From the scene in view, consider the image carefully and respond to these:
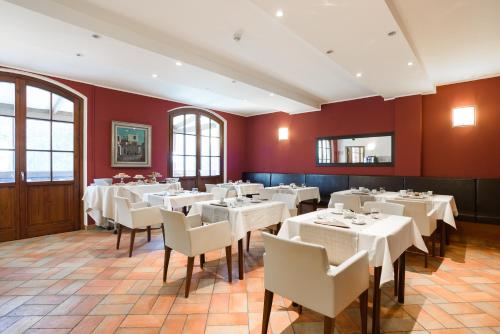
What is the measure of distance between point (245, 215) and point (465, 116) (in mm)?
4470

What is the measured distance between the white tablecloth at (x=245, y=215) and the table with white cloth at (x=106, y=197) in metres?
2.09

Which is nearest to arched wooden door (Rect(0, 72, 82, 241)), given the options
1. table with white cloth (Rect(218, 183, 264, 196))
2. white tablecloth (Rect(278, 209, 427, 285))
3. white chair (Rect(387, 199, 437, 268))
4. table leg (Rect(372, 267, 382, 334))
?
table with white cloth (Rect(218, 183, 264, 196))

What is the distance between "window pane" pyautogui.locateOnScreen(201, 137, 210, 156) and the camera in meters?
7.12

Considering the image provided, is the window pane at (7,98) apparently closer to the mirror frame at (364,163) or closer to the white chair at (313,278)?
the white chair at (313,278)

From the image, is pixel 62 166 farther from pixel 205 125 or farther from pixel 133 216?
pixel 205 125

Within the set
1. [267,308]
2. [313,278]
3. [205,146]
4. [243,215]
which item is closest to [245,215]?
[243,215]

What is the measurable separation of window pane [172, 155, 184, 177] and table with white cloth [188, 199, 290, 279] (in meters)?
3.47

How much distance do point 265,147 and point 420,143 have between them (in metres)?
3.91

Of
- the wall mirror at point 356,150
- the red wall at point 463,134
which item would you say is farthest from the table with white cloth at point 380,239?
the wall mirror at point 356,150

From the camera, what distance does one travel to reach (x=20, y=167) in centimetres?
430

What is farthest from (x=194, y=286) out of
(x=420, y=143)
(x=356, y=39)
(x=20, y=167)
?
(x=420, y=143)

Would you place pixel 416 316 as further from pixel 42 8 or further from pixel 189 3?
pixel 42 8

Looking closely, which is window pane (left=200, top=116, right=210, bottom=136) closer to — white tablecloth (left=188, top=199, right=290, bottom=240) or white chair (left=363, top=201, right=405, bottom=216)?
white tablecloth (left=188, top=199, right=290, bottom=240)

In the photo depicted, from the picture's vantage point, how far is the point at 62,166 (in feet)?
15.6
